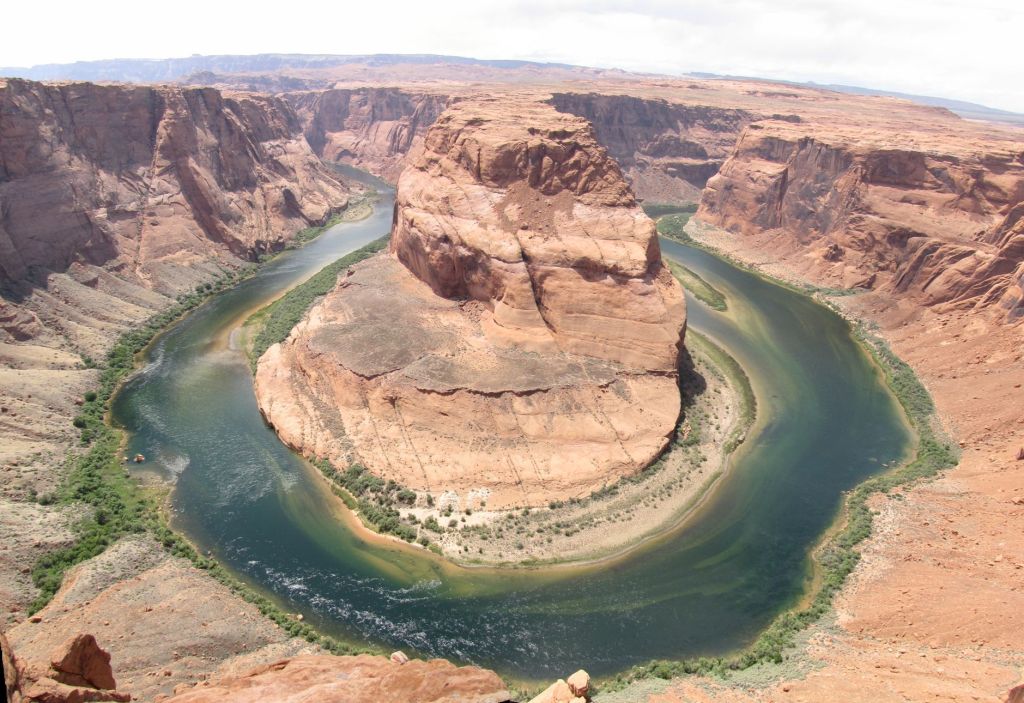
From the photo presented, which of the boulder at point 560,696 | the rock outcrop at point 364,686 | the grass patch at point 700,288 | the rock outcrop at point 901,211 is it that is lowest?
the rock outcrop at point 364,686

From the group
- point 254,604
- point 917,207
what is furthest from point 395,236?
point 917,207

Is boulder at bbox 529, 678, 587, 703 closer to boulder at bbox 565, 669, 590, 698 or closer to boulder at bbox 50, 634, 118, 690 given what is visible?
boulder at bbox 565, 669, 590, 698

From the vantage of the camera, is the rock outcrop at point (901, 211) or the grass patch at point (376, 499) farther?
the rock outcrop at point (901, 211)

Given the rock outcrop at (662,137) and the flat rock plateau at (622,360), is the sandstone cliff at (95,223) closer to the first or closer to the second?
the flat rock plateau at (622,360)

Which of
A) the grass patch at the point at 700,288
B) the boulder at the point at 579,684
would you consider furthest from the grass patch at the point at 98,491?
the grass patch at the point at 700,288

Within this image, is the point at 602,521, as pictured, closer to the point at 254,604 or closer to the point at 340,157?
the point at 254,604

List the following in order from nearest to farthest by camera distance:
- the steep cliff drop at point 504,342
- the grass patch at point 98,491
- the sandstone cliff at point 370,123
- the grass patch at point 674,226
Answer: the grass patch at point 98,491 → the steep cliff drop at point 504,342 → the grass patch at point 674,226 → the sandstone cliff at point 370,123

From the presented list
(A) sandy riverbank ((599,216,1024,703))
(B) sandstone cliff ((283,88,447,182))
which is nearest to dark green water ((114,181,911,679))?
(A) sandy riverbank ((599,216,1024,703))

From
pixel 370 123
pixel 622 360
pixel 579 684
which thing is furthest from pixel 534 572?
pixel 370 123

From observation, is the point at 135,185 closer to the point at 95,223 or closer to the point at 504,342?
the point at 95,223
